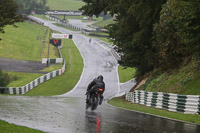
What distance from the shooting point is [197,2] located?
661 inches

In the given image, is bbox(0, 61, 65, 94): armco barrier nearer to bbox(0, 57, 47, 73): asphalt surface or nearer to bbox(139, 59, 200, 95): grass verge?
bbox(0, 57, 47, 73): asphalt surface

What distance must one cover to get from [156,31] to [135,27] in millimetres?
6221

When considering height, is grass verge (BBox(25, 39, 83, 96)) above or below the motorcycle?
below

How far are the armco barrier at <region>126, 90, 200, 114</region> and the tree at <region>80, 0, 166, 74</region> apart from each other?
6.46 meters

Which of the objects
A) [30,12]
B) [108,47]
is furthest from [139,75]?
[30,12]

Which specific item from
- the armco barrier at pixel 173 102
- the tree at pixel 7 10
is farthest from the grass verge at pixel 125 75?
the armco barrier at pixel 173 102

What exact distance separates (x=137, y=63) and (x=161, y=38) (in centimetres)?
836

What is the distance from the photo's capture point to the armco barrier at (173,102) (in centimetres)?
1585

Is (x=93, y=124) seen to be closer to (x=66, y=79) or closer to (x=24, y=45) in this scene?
(x=66, y=79)

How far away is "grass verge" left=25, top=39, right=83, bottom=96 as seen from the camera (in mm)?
44875

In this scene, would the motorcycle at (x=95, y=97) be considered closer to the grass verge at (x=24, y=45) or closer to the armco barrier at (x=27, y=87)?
the armco barrier at (x=27, y=87)

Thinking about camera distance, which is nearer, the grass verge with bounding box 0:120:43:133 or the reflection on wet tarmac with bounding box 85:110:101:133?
the grass verge with bounding box 0:120:43:133

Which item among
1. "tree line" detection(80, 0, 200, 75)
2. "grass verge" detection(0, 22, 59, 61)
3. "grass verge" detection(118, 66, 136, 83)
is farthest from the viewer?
"grass verge" detection(0, 22, 59, 61)

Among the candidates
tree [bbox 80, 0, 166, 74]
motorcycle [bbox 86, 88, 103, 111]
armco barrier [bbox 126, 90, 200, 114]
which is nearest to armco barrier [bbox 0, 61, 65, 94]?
tree [bbox 80, 0, 166, 74]
